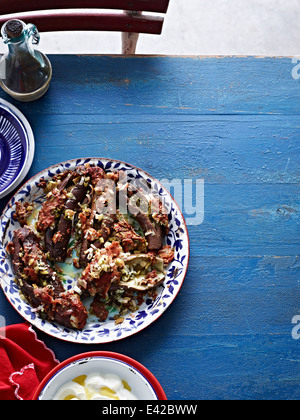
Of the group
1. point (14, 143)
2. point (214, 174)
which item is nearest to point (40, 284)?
point (14, 143)

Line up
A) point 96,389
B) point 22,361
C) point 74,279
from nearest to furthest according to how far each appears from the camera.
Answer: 1. point 96,389
2. point 22,361
3. point 74,279

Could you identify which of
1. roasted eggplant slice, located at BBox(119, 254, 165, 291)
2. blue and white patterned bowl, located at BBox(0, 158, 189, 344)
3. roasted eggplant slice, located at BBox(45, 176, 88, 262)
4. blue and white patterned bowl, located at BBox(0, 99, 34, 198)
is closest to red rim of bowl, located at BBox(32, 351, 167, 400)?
blue and white patterned bowl, located at BBox(0, 158, 189, 344)

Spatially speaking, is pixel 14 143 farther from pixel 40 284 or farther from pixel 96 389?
pixel 96 389

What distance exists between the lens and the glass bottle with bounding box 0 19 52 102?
5.15 feet

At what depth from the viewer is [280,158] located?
1777 mm

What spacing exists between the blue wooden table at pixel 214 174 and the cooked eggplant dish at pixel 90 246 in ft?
0.41

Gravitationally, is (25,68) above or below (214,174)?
above

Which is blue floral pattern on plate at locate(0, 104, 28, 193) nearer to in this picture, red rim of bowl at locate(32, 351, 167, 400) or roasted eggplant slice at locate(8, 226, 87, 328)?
roasted eggplant slice at locate(8, 226, 87, 328)

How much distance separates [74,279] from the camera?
1.56m

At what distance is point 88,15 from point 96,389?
146cm

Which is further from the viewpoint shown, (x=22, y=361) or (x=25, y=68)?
(x=25, y=68)

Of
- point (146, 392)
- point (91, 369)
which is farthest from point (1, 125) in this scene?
point (146, 392)

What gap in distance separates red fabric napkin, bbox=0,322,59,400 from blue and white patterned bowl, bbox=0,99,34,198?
572 millimetres

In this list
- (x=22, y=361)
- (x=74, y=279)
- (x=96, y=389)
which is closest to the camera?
(x=96, y=389)
